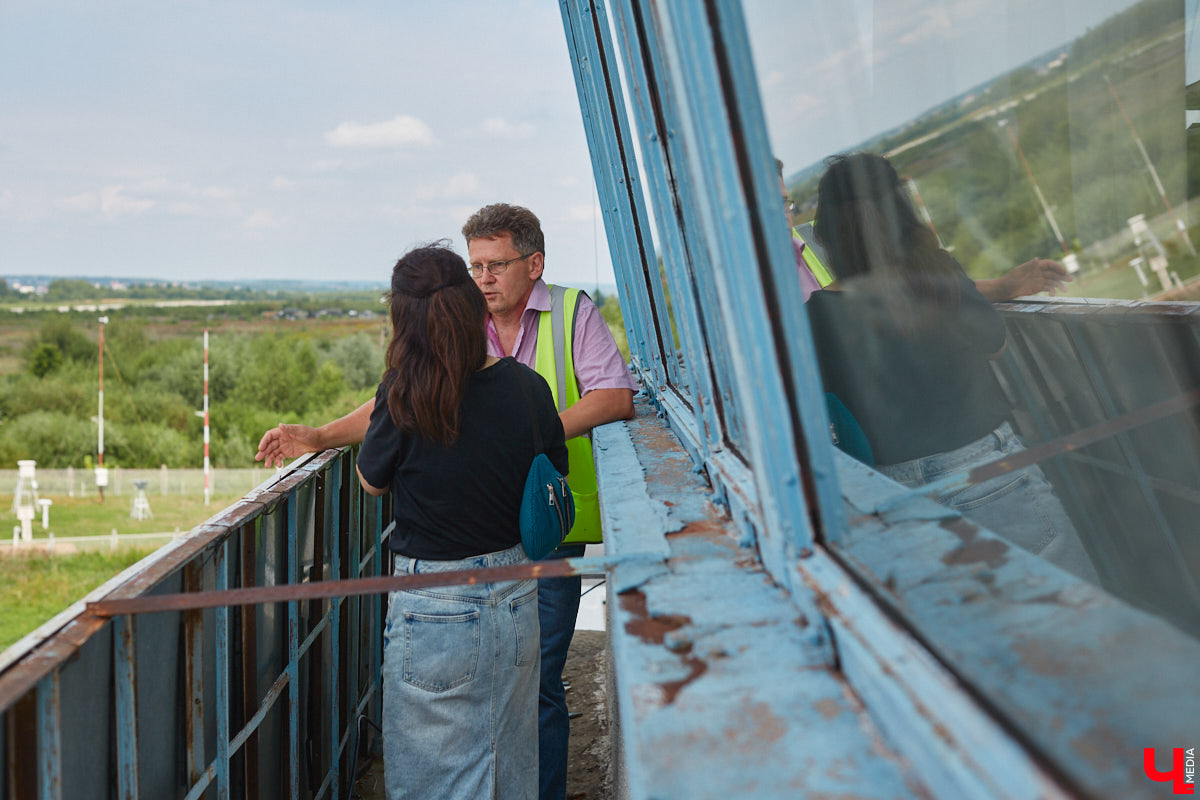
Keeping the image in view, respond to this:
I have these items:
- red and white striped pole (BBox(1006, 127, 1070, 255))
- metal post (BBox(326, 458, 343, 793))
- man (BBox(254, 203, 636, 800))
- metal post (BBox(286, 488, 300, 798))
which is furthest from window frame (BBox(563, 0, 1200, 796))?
metal post (BBox(326, 458, 343, 793))

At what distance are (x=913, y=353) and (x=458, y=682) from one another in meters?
1.18

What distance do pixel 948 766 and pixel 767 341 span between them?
1.41 feet

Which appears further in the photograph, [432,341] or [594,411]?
[594,411]

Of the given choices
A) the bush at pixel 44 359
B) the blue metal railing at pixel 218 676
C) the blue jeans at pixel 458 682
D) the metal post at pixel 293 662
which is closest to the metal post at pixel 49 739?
the blue metal railing at pixel 218 676

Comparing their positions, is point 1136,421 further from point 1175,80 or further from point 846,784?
point 846,784

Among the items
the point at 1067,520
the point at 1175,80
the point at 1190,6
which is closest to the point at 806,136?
the point at 1175,80

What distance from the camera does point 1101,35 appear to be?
3.92 ft

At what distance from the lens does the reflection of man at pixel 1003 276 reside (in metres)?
1.23

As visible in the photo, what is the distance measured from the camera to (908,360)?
4.66 ft

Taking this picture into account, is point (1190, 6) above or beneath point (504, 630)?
above

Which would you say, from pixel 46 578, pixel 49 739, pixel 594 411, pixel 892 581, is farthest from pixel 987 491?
pixel 46 578

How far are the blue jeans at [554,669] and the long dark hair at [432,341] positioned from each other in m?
0.86

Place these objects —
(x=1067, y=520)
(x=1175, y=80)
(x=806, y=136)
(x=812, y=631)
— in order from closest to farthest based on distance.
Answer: (x=812, y=631)
(x=806, y=136)
(x=1175, y=80)
(x=1067, y=520)

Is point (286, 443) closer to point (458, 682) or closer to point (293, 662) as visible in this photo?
point (293, 662)
